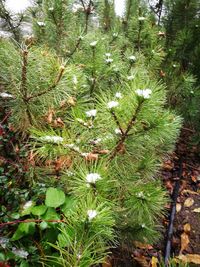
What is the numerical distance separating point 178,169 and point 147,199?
2.07 meters

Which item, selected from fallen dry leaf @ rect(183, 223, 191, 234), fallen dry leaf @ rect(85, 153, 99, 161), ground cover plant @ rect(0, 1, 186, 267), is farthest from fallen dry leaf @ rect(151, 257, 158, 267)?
fallen dry leaf @ rect(85, 153, 99, 161)

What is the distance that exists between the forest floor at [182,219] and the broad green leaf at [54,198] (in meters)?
0.84

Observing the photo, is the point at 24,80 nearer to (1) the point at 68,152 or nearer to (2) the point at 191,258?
(1) the point at 68,152

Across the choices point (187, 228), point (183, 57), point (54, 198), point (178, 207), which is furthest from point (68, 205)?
point (183, 57)

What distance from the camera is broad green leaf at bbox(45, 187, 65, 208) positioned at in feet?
4.48

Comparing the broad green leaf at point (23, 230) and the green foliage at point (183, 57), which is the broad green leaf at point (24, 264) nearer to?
the broad green leaf at point (23, 230)

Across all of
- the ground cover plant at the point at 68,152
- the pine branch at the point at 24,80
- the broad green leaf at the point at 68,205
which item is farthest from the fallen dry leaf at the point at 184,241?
the pine branch at the point at 24,80

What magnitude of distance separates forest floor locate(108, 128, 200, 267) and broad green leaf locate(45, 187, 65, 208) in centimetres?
84

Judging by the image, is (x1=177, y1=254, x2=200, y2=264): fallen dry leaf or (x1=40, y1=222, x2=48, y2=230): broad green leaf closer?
(x1=40, y1=222, x2=48, y2=230): broad green leaf

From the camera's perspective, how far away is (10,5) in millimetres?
2504

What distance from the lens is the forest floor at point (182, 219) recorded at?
230 centimetres

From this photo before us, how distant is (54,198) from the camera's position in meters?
1.39

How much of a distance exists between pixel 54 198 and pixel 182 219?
1.84 meters

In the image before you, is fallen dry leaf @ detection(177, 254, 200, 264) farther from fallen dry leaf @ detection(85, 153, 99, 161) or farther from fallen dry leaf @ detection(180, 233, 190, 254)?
fallen dry leaf @ detection(85, 153, 99, 161)
